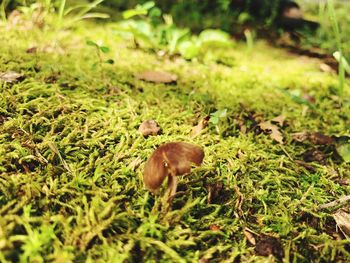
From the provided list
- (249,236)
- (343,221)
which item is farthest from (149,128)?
(343,221)

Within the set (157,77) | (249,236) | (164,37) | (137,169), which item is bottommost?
(249,236)

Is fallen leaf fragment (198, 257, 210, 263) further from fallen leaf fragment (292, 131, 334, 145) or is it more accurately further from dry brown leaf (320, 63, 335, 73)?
dry brown leaf (320, 63, 335, 73)

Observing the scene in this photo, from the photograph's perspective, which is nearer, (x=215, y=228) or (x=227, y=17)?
(x=215, y=228)

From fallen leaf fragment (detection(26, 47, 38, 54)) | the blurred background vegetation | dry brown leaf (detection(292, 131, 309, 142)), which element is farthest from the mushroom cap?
the blurred background vegetation

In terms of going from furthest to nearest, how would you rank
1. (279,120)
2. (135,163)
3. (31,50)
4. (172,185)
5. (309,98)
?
1. (309,98)
2. (31,50)
3. (279,120)
4. (135,163)
5. (172,185)

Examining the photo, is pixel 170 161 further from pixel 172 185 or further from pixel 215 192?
pixel 215 192

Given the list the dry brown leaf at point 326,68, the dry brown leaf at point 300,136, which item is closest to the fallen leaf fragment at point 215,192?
the dry brown leaf at point 300,136

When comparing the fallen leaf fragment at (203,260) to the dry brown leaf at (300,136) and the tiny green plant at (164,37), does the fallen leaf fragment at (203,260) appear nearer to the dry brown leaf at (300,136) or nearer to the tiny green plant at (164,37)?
the dry brown leaf at (300,136)
